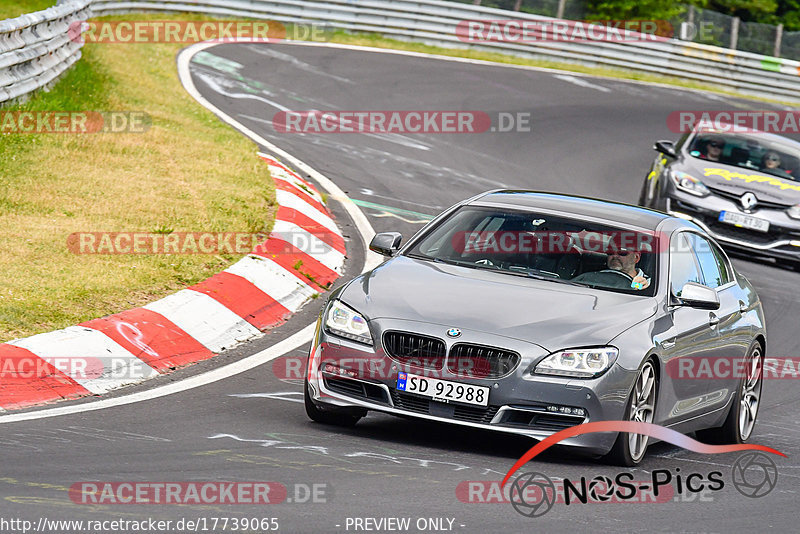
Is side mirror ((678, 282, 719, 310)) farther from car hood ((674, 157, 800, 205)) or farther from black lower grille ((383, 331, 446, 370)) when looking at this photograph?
car hood ((674, 157, 800, 205))

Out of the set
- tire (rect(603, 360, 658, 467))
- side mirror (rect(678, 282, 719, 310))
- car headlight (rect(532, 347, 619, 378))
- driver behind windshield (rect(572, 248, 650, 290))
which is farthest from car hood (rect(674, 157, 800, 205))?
car headlight (rect(532, 347, 619, 378))

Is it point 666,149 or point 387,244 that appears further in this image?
point 666,149

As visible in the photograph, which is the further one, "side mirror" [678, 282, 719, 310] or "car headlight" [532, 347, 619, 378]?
"side mirror" [678, 282, 719, 310]

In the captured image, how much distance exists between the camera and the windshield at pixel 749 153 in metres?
16.8

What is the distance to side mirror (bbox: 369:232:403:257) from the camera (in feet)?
28.1

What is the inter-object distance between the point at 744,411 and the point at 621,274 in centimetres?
162

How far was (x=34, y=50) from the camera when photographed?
15633mm

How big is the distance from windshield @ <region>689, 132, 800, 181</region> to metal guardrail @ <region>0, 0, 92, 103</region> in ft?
26.0

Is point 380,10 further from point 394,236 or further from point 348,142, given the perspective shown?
point 394,236

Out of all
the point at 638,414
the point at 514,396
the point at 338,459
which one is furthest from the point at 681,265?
the point at 338,459

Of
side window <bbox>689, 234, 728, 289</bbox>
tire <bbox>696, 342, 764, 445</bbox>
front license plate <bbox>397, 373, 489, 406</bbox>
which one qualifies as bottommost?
tire <bbox>696, 342, 764, 445</bbox>

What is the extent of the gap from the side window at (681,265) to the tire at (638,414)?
0.79 meters

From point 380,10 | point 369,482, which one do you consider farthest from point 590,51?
point 369,482

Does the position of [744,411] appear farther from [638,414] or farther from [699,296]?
[638,414]
